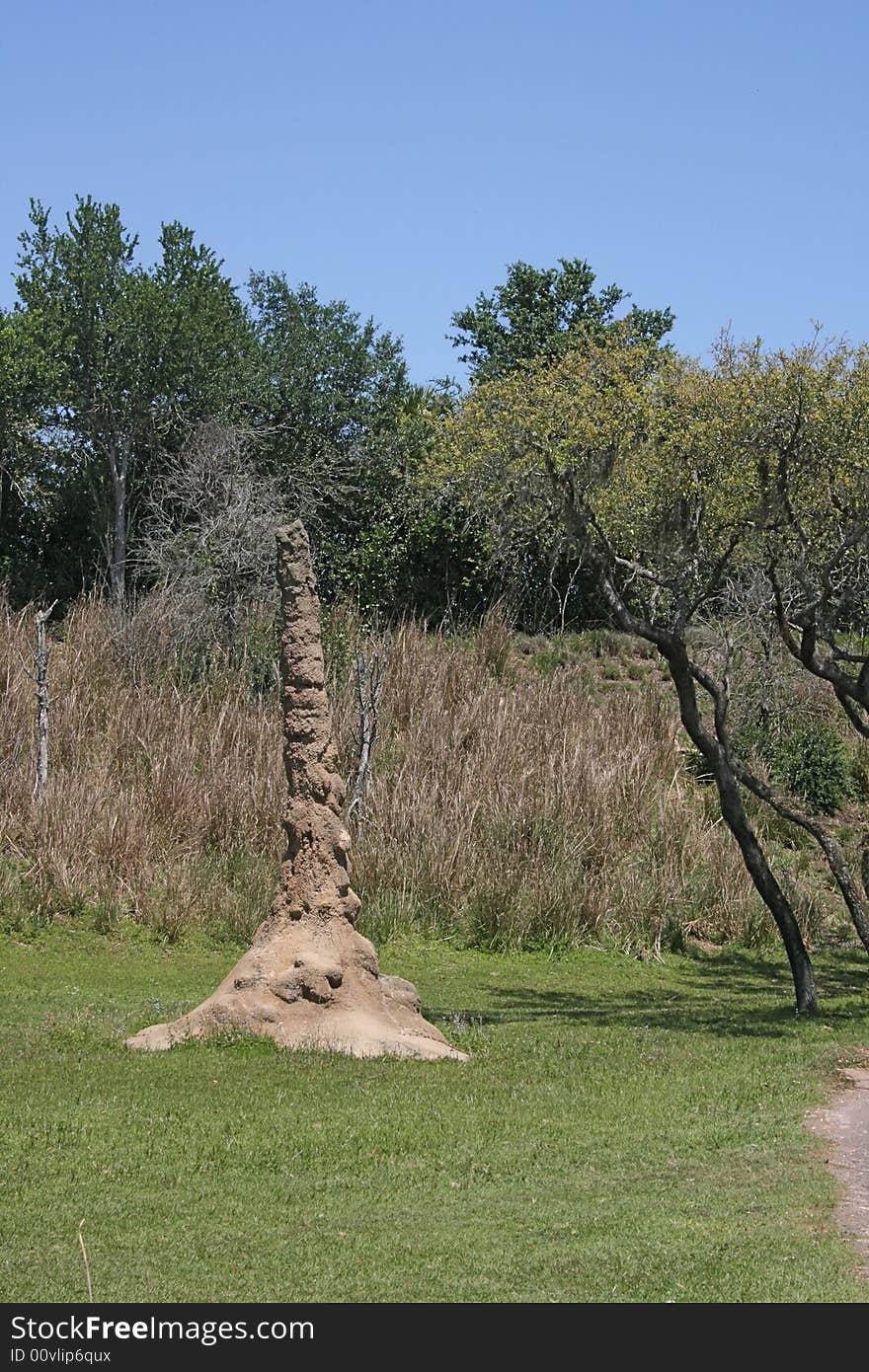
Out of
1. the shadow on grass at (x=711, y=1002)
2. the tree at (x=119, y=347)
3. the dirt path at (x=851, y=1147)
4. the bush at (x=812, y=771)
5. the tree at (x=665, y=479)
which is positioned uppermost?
the tree at (x=119, y=347)

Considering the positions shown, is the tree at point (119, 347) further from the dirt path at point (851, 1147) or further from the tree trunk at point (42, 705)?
the dirt path at point (851, 1147)

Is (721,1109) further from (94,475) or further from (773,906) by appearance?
(94,475)

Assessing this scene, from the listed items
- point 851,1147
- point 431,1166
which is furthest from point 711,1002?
point 431,1166

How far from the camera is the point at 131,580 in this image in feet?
111

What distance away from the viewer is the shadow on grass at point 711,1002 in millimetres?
14516

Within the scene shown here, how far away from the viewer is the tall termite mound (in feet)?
38.1

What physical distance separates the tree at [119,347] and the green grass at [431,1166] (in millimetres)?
20009

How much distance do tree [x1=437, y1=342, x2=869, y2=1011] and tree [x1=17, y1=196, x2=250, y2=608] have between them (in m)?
16.3

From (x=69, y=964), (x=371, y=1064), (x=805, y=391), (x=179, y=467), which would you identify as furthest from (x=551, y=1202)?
(x=179, y=467)

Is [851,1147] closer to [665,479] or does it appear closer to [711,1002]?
[711,1002]

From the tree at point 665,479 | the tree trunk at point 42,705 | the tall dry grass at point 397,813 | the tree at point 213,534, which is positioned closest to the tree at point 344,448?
the tree at point 213,534

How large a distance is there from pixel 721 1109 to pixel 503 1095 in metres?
1.39

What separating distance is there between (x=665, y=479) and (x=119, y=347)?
62.0 ft

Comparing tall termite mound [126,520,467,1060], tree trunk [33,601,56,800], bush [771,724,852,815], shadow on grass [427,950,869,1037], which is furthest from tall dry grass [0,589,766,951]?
tall termite mound [126,520,467,1060]
